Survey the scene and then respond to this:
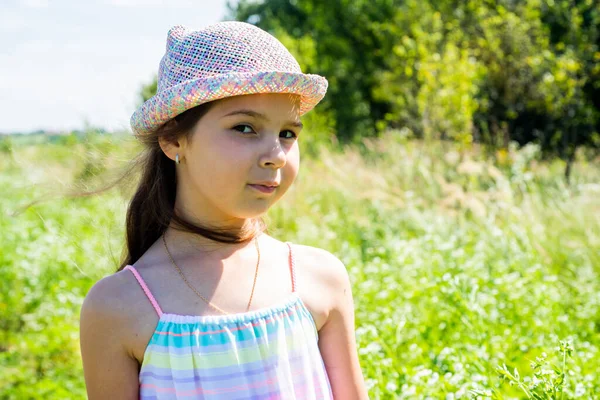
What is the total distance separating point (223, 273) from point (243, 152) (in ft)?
1.20

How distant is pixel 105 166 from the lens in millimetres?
2377

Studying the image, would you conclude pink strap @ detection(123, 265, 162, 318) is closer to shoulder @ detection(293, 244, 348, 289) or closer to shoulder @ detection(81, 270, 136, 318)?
shoulder @ detection(81, 270, 136, 318)

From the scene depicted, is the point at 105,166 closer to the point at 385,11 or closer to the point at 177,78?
the point at 177,78

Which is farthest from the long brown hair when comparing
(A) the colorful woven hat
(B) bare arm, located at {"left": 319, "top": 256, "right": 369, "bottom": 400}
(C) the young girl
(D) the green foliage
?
(D) the green foliage

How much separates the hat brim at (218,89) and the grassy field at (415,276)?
565mm

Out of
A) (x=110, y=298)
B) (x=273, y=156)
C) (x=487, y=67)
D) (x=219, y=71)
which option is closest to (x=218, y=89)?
(x=219, y=71)

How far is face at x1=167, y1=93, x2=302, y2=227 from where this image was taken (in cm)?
171

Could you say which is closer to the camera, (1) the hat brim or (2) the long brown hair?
(1) the hat brim

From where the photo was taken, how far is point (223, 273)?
1.82 m

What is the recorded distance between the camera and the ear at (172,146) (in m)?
1.85

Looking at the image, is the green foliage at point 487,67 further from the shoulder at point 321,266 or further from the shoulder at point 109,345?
the shoulder at point 109,345

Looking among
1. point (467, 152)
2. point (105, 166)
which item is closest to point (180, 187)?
point (105, 166)

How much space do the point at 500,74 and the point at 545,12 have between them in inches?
67.8

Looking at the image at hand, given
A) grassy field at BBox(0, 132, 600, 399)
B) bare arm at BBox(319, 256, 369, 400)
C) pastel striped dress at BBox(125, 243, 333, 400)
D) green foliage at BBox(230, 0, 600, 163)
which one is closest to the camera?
pastel striped dress at BBox(125, 243, 333, 400)
